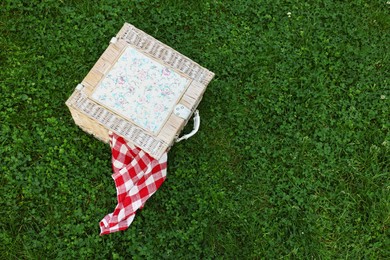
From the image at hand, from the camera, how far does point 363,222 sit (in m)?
4.98

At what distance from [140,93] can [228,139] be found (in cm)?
124

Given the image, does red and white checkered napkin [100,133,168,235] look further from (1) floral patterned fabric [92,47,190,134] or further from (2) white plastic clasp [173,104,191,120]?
(2) white plastic clasp [173,104,191,120]

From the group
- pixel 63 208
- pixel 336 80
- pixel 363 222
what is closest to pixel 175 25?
pixel 336 80

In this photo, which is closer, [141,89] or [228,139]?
[141,89]

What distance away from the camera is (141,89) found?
14.7ft

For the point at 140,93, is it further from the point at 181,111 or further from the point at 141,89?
the point at 181,111

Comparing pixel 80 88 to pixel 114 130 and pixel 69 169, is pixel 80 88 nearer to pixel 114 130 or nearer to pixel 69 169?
pixel 114 130

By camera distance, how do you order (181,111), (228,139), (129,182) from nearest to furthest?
(181,111) < (129,182) < (228,139)

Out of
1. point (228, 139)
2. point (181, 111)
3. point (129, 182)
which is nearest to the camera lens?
point (181, 111)

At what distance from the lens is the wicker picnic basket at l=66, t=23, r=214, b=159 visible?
171 inches

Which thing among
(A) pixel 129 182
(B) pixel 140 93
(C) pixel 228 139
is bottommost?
(A) pixel 129 182

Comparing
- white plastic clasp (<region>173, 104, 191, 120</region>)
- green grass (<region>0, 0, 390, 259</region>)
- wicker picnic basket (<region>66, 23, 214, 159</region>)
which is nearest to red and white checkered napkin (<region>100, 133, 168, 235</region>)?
green grass (<region>0, 0, 390, 259</region>)

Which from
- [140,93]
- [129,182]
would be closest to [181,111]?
[140,93]

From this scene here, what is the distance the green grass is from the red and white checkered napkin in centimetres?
14
